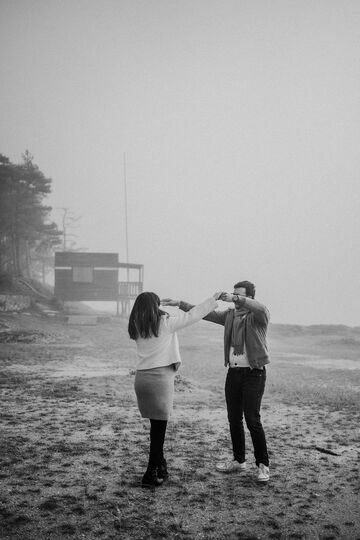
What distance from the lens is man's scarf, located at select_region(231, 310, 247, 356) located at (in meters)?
4.67

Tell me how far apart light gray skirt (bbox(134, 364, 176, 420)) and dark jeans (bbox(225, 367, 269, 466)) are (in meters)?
0.97

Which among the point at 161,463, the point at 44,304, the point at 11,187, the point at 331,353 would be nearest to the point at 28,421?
the point at 161,463

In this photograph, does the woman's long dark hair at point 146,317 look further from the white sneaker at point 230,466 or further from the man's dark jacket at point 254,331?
the white sneaker at point 230,466

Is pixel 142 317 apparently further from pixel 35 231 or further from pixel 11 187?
pixel 35 231

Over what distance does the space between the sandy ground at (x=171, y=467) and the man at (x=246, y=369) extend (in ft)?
1.03

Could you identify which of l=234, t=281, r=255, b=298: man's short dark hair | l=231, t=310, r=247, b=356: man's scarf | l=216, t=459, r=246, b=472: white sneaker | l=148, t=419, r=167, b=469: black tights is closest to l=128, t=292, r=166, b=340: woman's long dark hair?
l=148, t=419, r=167, b=469: black tights

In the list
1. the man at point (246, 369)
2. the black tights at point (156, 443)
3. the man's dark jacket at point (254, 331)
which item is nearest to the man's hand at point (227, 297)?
the man at point (246, 369)

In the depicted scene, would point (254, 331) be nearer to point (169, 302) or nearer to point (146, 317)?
point (169, 302)

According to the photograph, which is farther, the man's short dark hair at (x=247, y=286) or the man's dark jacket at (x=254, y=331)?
the man's short dark hair at (x=247, y=286)

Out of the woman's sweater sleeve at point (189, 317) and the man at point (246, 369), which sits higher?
the woman's sweater sleeve at point (189, 317)

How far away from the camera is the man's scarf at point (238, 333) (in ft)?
15.3

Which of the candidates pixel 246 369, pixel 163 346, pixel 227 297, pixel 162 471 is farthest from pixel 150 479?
pixel 227 297

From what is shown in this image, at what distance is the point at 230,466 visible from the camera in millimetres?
4797

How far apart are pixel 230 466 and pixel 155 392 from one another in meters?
1.63
